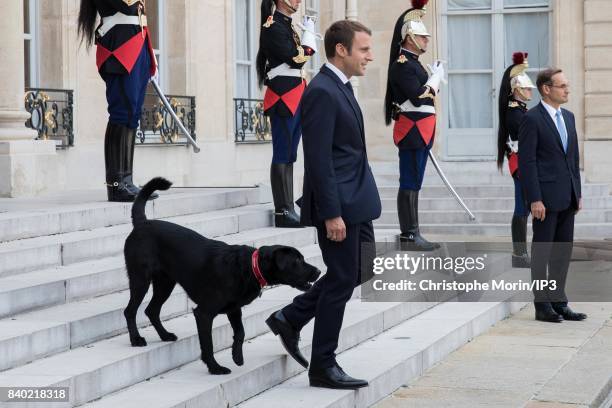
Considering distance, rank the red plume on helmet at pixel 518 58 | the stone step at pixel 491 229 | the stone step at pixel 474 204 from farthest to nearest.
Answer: the stone step at pixel 474 204, the stone step at pixel 491 229, the red plume on helmet at pixel 518 58

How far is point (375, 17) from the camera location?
65.1 ft

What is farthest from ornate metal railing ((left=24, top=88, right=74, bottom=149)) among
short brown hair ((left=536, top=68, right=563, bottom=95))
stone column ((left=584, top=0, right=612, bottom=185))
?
stone column ((left=584, top=0, right=612, bottom=185))

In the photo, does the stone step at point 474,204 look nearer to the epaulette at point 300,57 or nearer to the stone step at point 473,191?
the stone step at point 473,191

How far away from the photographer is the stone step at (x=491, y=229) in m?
16.4

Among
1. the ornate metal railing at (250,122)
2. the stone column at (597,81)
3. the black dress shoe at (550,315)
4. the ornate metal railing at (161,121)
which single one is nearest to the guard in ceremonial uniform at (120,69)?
the black dress shoe at (550,315)

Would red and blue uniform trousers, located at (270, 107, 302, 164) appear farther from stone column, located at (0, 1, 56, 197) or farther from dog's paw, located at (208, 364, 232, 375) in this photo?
dog's paw, located at (208, 364, 232, 375)

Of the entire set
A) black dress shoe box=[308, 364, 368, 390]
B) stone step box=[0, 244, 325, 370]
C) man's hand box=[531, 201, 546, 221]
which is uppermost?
man's hand box=[531, 201, 546, 221]

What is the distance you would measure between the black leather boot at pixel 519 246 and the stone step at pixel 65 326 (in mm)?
5028

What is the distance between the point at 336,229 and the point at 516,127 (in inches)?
235

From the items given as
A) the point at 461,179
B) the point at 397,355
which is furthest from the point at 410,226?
the point at 461,179

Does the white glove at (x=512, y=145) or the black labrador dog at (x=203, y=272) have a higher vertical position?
the white glove at (x=512, y=145)

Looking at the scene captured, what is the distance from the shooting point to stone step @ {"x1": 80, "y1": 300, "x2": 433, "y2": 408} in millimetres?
5660

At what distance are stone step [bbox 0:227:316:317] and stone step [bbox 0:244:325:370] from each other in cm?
5

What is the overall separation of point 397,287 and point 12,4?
11.8 feet
